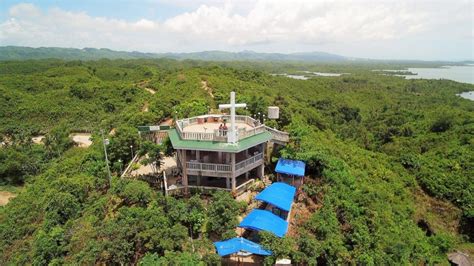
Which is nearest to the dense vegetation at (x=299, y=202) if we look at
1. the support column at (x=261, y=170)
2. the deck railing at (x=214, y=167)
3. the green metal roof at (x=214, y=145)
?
the deck railing at (x=214, y=167)

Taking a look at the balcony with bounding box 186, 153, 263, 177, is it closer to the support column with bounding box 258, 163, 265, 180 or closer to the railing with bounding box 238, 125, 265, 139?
the railing with bounding box 238, 125, 265, 139

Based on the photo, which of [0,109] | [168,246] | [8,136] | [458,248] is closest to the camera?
[168,246]

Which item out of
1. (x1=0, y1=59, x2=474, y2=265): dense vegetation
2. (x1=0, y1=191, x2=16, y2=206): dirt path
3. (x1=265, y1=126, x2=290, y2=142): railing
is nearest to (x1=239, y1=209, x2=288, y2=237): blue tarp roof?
(x1=0, y1=59, x2=474, y2=265): dense vegetation

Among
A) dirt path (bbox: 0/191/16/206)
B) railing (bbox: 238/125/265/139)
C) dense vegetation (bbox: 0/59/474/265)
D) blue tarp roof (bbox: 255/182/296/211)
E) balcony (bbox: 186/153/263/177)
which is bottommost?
dirt path (bbox: 0/191/16/206)

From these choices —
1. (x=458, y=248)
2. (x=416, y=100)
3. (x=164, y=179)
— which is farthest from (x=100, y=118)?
(x=416, y=100)

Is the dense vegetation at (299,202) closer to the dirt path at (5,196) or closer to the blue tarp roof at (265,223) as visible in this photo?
the blue tarp roof at (265,223)

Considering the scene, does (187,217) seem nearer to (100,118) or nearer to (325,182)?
(325,182)
